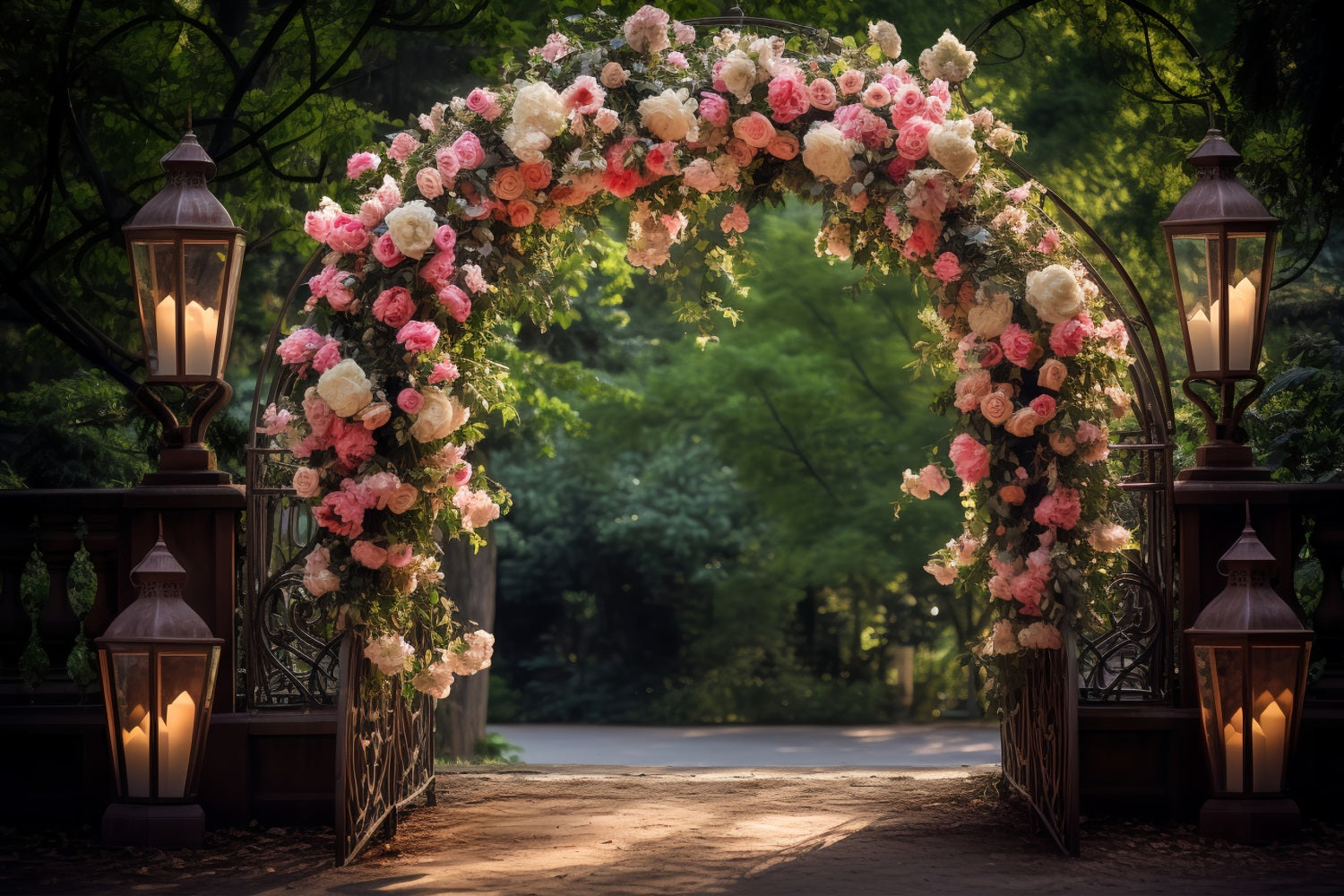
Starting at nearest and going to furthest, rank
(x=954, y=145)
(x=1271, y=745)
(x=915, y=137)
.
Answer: (x=1271, y=745) → (x=954, y=145) → (x=915, y=137)

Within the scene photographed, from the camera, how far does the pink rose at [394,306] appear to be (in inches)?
229

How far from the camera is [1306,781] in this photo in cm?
A: 617

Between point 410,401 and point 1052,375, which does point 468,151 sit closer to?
point 410,401

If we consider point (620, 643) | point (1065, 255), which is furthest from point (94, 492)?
point (620, 643)

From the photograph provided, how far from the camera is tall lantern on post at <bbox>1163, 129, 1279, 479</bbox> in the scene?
20.1 feet

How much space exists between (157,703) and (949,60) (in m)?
4.13

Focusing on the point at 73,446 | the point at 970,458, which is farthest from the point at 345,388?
the point at 73,446

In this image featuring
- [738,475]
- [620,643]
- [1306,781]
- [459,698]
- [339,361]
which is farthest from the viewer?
[620,643]

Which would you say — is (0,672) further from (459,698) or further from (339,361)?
(459,698)

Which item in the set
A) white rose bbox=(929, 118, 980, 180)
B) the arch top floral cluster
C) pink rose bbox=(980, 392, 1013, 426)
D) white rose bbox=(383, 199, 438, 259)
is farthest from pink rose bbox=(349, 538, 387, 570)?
white rose bbox=(929, 118, 980, 180)

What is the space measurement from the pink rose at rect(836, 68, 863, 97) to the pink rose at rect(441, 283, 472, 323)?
1.81 meters

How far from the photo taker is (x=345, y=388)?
5.67 m

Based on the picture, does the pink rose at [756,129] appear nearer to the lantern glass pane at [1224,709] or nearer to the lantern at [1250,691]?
the lantern at [1250,691]

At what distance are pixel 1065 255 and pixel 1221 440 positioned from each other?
1.09 metres
